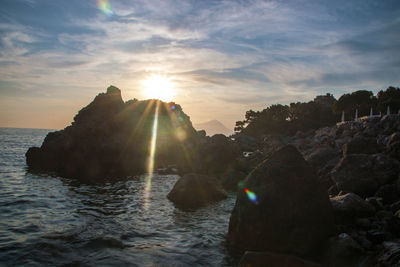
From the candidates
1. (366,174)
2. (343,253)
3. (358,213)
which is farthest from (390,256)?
(366,174)

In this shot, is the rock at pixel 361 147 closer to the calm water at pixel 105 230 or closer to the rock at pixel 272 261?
the calm water at pixel 105 230

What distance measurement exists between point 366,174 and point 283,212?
29.1ft

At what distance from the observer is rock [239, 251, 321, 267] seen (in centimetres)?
837

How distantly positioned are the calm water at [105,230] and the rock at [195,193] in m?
0.77

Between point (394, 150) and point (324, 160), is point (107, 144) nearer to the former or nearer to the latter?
point (324, 160)

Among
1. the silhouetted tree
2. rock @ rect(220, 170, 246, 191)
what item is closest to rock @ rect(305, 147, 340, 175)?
rock @ rect(220, 170, 246, 191)

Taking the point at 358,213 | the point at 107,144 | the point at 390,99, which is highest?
the point at 390,99

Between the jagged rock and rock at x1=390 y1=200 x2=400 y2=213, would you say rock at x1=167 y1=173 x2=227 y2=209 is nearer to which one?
the jagged rock

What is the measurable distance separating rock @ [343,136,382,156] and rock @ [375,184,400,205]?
289 inches

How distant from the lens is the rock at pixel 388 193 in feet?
47.4

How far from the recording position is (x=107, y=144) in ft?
153

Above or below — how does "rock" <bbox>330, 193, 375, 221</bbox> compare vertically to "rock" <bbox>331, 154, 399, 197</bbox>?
below

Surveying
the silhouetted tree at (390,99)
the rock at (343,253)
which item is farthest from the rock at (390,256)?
the silhouetted tree at (390,99)

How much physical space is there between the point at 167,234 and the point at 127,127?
4191 centimetres
